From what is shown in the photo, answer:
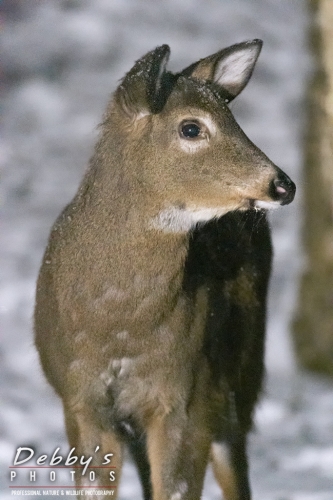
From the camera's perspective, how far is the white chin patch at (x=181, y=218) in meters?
4.47

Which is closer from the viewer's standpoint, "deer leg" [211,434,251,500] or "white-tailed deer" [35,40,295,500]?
"white-tailed deer" [35,40,295,500]

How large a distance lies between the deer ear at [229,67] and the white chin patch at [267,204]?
0.79m

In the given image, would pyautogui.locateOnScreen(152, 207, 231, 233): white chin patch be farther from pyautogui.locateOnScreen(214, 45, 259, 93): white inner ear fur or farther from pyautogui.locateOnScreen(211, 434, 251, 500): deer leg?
pyautogui.locateOnScreen(211, 434, 251, 500): deer leg

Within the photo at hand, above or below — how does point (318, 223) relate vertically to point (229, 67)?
below

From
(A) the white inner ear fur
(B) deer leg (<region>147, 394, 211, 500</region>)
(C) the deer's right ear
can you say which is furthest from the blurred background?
(C) the deer's right ear

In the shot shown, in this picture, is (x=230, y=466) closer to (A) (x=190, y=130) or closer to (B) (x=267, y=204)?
(B) (x=267, y=204)

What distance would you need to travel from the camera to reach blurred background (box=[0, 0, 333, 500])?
867 cm

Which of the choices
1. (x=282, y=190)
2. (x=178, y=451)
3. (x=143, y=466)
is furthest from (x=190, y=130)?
(x=143, y=466)

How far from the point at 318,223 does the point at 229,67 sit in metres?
4.15

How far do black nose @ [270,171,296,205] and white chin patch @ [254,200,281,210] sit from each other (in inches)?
0.9

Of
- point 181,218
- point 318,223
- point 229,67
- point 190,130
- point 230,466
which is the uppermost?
point 229,67

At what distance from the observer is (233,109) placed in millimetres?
11469

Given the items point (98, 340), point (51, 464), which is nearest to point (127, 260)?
point (98, 340)

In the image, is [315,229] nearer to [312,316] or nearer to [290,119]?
[312,316]
